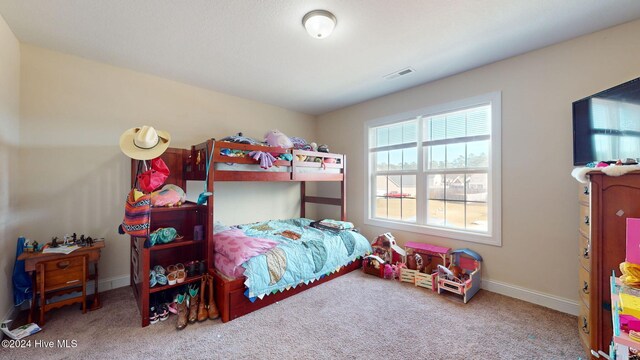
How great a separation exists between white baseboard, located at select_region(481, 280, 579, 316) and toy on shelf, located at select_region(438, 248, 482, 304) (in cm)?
14

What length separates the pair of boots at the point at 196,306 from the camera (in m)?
2.12

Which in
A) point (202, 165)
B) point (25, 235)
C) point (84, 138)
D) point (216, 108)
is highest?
point (216, 108)

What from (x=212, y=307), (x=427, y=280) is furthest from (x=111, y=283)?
(x=427, y=280)

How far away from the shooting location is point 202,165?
2578 mm

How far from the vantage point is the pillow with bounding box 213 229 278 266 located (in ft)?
7.45

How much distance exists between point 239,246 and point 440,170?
2563mm

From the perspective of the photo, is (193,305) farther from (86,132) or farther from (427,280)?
(427,280)

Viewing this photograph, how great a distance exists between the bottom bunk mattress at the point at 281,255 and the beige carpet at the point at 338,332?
0.87ft

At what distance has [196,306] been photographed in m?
2.22

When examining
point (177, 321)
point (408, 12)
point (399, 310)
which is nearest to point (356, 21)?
point (408, 12)

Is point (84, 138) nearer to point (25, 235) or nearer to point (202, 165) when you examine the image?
point (25, 235)

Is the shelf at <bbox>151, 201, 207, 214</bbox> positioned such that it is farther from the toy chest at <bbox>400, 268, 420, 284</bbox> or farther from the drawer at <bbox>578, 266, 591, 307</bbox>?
the drawer at <bbox>578, 266, 591, 307</bbox>

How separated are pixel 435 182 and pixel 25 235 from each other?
440cm

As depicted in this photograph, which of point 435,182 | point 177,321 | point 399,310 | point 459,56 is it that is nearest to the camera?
point 177,321
